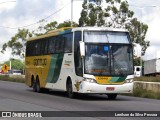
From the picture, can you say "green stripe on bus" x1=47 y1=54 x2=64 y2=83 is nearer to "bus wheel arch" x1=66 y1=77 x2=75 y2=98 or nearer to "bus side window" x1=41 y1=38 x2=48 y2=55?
"bus side window" x1=41 y1=38 x2=48 y2=55

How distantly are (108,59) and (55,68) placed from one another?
492 cm

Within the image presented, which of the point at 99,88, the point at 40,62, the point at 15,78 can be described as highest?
the point at 40,62

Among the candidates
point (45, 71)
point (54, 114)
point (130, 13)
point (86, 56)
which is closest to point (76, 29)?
point (86, 56)

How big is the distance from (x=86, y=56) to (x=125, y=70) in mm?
1967

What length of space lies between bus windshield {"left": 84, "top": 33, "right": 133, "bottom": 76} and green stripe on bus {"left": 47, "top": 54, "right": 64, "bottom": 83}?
10.2 feet

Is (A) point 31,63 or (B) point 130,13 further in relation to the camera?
(B) point 130,13

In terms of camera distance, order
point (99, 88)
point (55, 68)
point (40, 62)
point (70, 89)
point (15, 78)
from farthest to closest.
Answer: point (15, 78)
point (40, 62)
point (55, 68)
point (70, 89)
point (99, 88)

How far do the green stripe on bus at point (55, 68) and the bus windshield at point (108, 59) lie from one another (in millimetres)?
3116

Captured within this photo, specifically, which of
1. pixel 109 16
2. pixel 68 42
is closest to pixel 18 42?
pixel 109 16

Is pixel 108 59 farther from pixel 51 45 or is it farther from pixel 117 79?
pixel 51 45

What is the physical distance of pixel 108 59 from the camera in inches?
918

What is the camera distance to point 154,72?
77312mm

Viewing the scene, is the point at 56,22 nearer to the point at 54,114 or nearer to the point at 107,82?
the point at 107,82

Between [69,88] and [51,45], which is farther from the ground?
[51,45]
